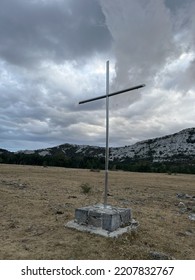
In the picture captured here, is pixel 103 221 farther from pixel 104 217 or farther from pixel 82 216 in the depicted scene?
pixel 82 216

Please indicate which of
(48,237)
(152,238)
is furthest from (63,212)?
(152,238)

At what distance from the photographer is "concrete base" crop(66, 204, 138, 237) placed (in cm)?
886

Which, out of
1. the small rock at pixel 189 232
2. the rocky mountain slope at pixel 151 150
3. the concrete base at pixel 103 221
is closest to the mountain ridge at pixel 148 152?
the rocky mountain slope at pixel 151 150

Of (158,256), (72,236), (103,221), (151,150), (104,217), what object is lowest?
(158,256)

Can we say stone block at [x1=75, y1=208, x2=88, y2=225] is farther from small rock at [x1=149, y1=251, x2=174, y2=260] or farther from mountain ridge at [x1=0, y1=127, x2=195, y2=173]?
mountain ridge at [x1=0, y1=127, x2=195, y2=173]

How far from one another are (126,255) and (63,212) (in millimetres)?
4586

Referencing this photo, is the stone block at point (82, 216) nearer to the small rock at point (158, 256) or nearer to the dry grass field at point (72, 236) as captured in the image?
the dry grass field at point (72, 236)

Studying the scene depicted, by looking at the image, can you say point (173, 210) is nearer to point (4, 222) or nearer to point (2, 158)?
point (4, 222)

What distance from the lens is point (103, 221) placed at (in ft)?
29.7

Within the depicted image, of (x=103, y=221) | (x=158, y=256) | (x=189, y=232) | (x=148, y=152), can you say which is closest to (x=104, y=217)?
(x=103, y=221)

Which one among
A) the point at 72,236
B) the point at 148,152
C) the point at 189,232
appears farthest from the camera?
the point at 148,152

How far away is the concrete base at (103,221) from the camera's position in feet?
29.1

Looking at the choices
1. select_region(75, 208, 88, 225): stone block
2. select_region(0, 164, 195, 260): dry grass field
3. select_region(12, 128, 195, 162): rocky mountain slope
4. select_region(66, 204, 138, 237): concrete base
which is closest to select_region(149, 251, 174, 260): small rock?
select_region(0, 164, 195, 260): dry grass field

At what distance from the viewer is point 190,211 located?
1451 centimetres
